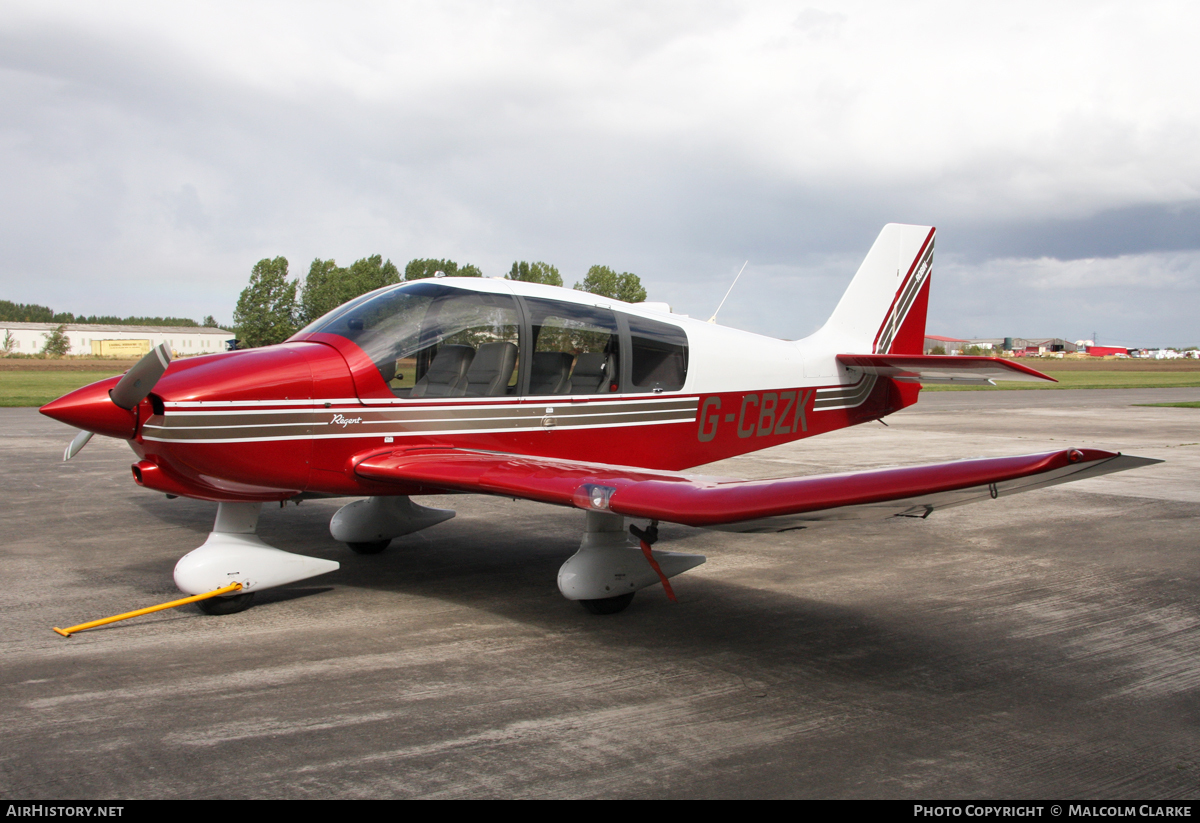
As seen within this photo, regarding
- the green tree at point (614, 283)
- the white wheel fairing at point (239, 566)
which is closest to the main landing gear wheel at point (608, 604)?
the white wheel fairing at point (239, 566)

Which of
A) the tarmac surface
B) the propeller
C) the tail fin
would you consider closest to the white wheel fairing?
the tarmac surface

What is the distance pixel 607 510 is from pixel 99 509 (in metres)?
6.96

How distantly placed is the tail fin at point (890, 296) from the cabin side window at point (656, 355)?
2.45 meters

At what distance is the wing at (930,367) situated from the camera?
7.66 meters

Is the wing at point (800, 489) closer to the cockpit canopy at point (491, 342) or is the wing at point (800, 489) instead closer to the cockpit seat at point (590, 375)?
the cockpit canopy at point (491, 342)

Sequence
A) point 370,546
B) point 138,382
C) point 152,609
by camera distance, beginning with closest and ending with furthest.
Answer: point 138,382 < point 152,609 < point 370,546

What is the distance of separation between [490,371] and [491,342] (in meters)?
0.21

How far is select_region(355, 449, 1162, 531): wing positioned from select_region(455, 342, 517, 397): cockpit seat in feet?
3.80

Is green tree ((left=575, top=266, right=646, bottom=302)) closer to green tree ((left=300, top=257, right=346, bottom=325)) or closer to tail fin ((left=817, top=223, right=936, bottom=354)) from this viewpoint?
green tree ((left=300, top=257, right=346, bottom=325))

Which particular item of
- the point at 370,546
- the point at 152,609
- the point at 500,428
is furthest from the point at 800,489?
the point at 370,546

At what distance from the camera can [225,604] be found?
206 inches

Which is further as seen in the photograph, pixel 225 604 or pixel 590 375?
pixel 590 375

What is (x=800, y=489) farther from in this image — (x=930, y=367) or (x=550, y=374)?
(x=930, y=367)

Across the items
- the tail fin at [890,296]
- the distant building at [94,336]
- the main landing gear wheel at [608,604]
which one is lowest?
the main landing gear wheel at [608,604]
